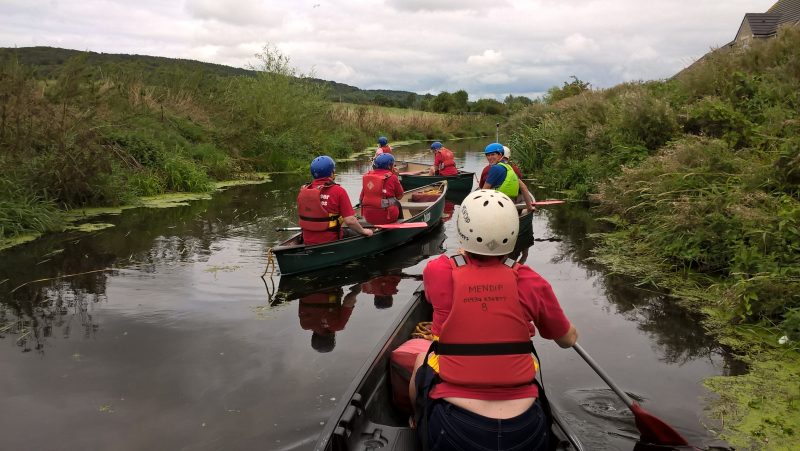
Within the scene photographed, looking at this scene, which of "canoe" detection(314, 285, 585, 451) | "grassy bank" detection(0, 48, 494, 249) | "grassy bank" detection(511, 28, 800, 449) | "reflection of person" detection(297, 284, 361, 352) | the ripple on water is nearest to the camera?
"canoe" detection(314, 285, 585, 451)

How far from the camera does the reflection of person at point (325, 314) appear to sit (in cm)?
615

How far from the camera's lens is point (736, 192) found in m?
7.48

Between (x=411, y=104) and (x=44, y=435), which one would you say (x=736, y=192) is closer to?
(x=44, y=435)

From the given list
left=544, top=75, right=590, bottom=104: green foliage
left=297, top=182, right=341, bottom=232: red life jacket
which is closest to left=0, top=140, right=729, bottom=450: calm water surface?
left=297, top=182, right=341, bottom=232: red life jacket

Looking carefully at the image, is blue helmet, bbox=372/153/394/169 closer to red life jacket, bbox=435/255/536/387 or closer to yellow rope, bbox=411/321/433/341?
yellow rope, bbox=411/321/433/341

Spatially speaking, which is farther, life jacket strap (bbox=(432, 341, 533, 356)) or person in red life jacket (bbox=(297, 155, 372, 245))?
person in red life jacket (bbox=(297, 155, 372, 245))

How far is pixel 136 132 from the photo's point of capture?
16.4 meters

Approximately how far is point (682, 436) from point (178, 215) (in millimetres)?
11560

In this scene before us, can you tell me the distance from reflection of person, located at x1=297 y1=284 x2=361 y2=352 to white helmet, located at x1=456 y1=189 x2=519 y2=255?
134 inches

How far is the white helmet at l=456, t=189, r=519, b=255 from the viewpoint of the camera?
284cm

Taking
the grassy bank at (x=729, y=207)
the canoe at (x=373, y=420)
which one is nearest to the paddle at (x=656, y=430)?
the grassy bank at (x=729, y=207)

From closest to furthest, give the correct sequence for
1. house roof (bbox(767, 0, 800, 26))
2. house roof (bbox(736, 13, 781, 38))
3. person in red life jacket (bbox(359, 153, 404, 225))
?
person in red life jacket (bbox(359, 153, 404, 225)), house roof (bbox(767, 0, 800, 26)), house roof (bbox(736, 13, 781, 38))

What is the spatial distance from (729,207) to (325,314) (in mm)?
5256

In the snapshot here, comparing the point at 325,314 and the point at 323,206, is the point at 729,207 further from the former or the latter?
the point at 323,206
